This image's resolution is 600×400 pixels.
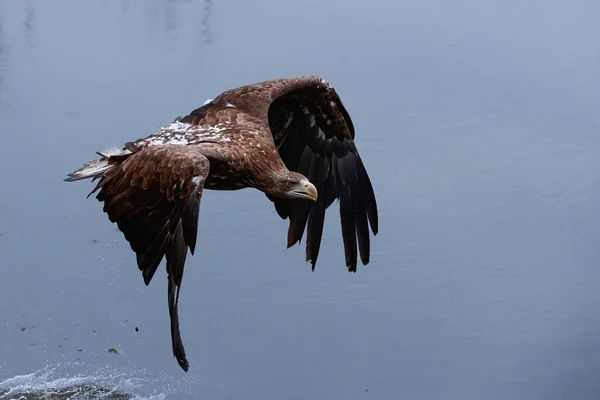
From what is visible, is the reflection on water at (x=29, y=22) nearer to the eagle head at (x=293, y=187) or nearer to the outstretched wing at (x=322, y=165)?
the outstretched wing at (x=322, y=165)

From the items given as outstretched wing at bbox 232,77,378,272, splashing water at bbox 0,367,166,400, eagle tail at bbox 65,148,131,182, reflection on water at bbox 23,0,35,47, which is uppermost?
eagle tail at bbox 65,148,131,182

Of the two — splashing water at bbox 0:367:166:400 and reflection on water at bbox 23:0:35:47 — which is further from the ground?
reflection on water at bbox 23:0:35:47

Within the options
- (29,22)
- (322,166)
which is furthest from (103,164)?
(29,22)

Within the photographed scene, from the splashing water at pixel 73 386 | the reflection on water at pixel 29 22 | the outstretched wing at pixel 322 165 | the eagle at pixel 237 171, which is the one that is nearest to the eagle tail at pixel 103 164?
the eagle at pixel 237 171

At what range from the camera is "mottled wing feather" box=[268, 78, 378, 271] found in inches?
261

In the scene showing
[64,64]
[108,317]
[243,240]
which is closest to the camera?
[108,317]

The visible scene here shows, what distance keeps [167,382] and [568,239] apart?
8.87 ft

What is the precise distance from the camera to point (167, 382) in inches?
266

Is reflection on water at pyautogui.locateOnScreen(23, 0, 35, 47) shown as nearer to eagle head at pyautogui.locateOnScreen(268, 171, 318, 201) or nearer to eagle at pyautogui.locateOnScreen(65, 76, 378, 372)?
eagle at pyautogui.locateOnScreen(65, 76, 378, 372)

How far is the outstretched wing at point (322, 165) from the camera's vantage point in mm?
6613

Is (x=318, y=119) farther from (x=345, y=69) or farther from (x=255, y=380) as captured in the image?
(x=345, y=69)

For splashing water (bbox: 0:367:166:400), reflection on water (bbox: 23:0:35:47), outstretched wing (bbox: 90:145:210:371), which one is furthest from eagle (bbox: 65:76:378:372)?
reflection on water (bbox: 23:0:35:47)

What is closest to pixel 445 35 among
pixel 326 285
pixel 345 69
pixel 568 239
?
pixel 345 69

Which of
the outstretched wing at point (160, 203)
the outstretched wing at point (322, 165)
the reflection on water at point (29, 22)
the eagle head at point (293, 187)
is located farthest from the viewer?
the reflection on water at point (29, 22)
